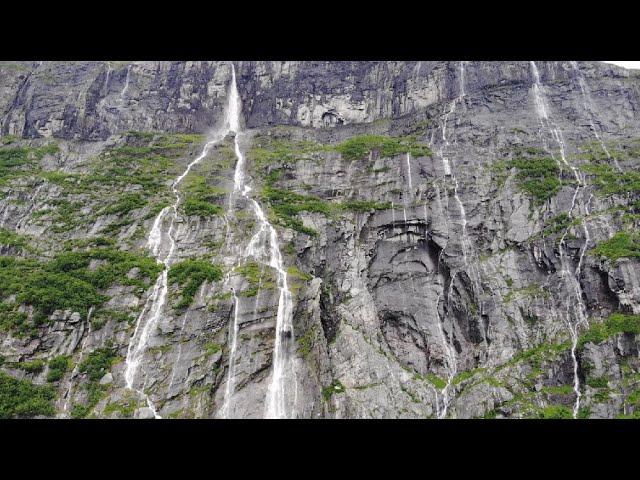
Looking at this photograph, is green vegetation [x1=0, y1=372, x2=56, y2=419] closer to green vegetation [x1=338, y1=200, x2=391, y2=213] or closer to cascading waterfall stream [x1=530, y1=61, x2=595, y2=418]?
green vegetation [x1=338, y1=200, x2=391, y2=213]

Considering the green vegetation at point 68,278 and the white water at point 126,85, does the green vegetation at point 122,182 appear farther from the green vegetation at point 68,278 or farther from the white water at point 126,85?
the white water at point 126,85

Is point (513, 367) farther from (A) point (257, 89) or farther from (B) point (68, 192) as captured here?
(A) point (257, 89)

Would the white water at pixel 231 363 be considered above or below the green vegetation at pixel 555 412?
above

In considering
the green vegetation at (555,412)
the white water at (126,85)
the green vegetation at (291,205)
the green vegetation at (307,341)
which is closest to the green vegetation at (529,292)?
the green vegetation at (555,412)

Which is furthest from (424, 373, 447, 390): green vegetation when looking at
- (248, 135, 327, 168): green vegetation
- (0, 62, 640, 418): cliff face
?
(248, 135, 327, 168): green vegetation

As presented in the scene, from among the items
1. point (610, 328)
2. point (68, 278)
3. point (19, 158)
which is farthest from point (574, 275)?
point (19, 158)
